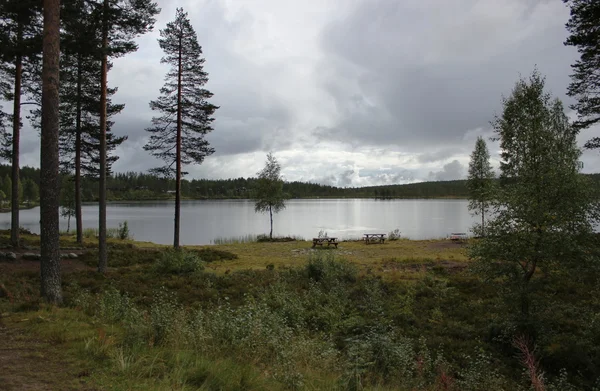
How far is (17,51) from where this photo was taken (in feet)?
42.3

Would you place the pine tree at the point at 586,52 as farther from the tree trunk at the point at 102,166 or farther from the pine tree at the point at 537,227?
the tree trunk at the point at 102,166

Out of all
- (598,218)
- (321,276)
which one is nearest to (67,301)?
(321,276)

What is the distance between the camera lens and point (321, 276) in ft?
46.2

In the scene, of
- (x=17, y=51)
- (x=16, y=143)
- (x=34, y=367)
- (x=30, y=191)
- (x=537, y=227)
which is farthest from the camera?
(x=30, y=191)

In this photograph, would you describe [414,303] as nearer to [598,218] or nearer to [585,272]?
[585,272]

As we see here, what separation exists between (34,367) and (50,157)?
529cm

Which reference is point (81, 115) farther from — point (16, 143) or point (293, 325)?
point (293, 325)

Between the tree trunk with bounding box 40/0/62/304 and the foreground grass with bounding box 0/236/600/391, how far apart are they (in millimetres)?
670

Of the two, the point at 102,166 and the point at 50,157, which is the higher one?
the point at 102,166

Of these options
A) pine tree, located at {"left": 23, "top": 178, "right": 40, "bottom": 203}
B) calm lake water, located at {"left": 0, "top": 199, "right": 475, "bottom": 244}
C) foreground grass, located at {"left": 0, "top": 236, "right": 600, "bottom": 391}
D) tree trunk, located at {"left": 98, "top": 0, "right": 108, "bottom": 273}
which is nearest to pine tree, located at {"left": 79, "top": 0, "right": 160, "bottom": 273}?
tree trunk, located at {"left": 98, "top": 0, "right": 108, "bottom": 273}

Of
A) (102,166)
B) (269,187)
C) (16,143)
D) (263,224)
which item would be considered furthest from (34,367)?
(263,224)

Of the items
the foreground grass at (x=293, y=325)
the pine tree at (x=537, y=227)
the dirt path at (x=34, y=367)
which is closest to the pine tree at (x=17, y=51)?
the foreground grass at (x=293, y=325)

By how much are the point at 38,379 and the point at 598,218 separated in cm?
1137

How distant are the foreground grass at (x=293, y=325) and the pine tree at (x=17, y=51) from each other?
6.76 meters
